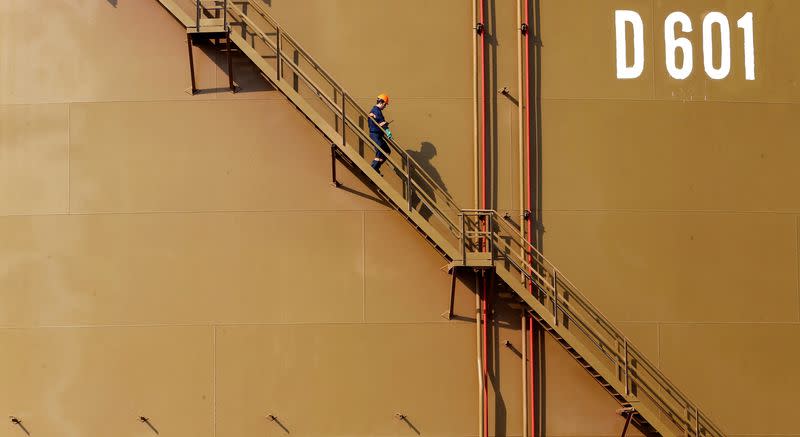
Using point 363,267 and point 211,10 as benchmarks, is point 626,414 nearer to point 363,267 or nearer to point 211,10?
point 363,267

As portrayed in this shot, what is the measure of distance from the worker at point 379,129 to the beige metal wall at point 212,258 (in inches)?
16.1

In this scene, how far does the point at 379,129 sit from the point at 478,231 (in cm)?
184

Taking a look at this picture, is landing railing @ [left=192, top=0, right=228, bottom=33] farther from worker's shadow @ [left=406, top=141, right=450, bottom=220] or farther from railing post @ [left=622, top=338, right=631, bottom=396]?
railing post @ [left=622, top=338, right=631, bottom=396]

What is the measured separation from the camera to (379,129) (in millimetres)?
11375

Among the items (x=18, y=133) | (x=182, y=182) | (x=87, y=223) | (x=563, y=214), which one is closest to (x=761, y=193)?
(x=563, y=214)

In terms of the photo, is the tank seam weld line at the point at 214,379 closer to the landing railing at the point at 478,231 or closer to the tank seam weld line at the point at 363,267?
the tank seam weld line at the point at 363,267

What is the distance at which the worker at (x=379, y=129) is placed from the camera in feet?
37.3

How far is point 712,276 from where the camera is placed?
463 inches

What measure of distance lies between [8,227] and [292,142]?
3935 mm

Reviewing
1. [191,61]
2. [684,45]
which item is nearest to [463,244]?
[684,45]

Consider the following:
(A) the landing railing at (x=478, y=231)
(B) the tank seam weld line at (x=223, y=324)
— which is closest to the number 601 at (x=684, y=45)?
(A) the landing railing at (x=478, y=231)

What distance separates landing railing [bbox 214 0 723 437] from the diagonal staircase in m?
0.01

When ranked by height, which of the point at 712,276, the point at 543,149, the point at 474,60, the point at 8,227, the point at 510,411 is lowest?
the point at 510,411

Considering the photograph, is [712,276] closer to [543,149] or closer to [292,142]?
[543,149]
